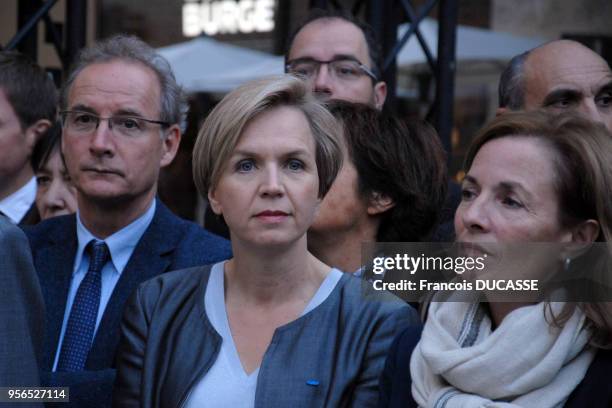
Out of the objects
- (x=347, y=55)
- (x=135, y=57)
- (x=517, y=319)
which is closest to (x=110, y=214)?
(x=135, y=57)

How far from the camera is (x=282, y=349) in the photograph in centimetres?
303

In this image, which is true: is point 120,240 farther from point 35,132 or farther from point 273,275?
point 35,132

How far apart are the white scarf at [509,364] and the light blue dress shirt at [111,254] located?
137 cm

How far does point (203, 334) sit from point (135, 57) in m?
1.44

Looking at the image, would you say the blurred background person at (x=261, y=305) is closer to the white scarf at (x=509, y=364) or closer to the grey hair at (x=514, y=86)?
the white scarf at (x=509, y=364)

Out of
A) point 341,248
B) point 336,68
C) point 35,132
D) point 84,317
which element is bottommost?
point 84,317

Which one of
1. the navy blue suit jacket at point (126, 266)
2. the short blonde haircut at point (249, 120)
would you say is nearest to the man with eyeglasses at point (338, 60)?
the navy blue suit jacket at point (126, 266)

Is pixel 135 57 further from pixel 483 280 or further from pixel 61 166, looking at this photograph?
pixel 483 280

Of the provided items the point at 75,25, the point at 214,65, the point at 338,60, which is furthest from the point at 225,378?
the point at 214,65

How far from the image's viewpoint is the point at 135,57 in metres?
4.19

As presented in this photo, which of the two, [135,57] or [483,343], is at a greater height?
[135,57]

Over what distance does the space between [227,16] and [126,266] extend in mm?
8045

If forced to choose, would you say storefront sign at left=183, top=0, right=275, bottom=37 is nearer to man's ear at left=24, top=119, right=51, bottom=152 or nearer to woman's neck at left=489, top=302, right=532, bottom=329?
man's ear at left=24, top=119, right=51, bottom=152

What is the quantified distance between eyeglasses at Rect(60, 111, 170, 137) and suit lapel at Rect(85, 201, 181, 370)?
0.29m
